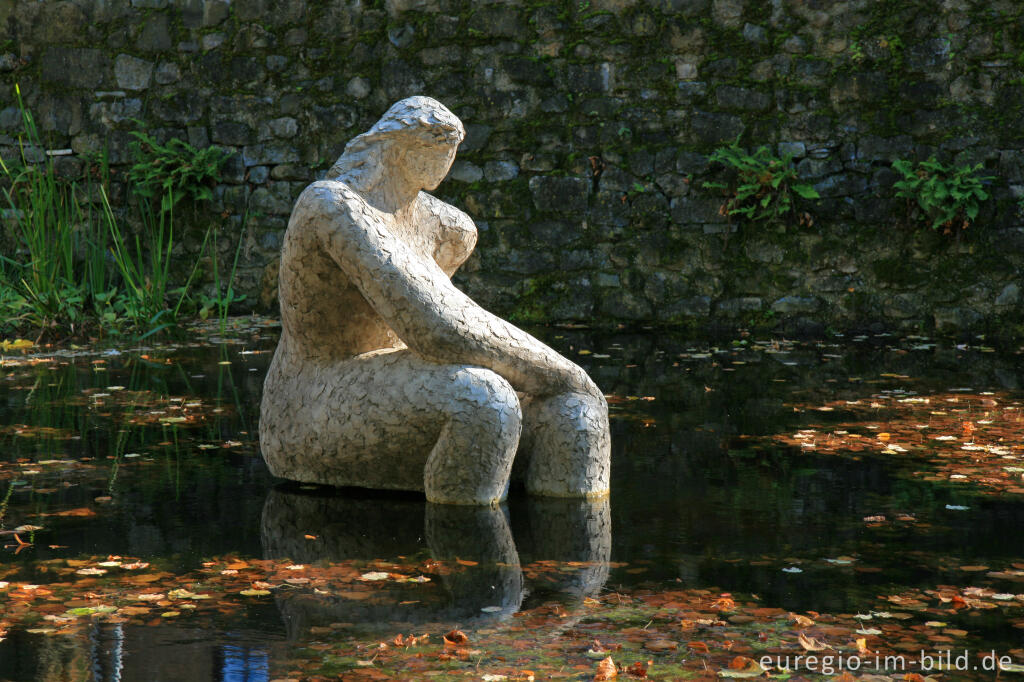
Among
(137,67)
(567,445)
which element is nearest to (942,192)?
(567,445)

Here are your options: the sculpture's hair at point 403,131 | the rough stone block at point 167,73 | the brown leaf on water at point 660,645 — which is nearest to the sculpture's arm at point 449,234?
the sculpture's hair at point 403,131

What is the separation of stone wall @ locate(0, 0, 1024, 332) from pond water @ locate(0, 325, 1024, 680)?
248 centimetres

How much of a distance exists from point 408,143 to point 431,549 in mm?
1407

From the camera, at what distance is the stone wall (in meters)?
7.88

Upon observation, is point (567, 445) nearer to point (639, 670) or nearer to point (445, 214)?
point (445, 214)

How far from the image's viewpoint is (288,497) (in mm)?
3807

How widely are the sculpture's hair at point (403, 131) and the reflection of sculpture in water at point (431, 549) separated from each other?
1.14 meters

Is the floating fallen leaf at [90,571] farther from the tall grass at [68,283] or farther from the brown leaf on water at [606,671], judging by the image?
the tall grass at [68,283]

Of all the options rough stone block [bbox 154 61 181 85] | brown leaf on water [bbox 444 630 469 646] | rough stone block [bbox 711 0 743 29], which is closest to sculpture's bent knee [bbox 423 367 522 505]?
brown leaf on water [bbox 444 630 469 646]

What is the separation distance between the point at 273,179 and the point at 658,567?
6737mm

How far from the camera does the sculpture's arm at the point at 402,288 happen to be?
350cm

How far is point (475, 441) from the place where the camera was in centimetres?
350

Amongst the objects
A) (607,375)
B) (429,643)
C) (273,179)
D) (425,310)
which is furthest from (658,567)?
(273,179)

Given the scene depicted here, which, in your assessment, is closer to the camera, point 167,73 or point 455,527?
point 455,527
